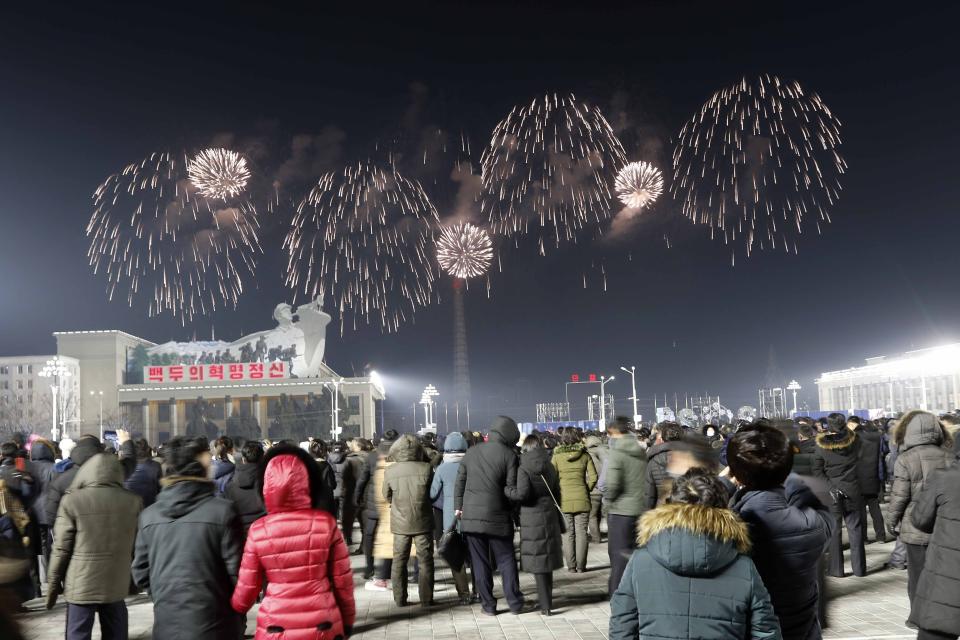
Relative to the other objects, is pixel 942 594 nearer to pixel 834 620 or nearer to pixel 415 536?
pixel 834 620

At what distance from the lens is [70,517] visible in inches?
245

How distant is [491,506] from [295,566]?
15.0 ft

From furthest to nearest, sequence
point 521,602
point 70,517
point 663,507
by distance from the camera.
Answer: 1. point 521,602
2. point 70,517
3. point 663,507

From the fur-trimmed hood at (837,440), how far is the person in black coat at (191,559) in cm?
817

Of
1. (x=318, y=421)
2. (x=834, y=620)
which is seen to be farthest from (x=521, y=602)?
(x=318, y=421)

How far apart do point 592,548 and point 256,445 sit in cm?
669

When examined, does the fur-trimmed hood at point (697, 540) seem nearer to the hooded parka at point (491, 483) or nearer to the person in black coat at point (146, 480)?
the hooded parka at point (491, 483)

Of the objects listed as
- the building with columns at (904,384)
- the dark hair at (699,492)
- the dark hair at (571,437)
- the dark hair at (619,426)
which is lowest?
the building with columns at (904,384)

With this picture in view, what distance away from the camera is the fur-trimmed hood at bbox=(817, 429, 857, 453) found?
10484 millimetres

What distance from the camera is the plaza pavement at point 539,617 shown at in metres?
7.83

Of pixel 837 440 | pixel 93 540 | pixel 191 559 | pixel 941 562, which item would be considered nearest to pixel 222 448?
pixel 93 540

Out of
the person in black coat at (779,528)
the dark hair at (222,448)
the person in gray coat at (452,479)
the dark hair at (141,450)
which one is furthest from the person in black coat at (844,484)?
the dark hair at (141,450)

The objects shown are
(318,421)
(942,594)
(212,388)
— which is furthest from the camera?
(212,388)

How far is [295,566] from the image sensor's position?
4.28m
